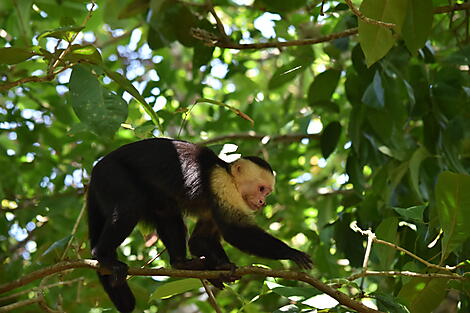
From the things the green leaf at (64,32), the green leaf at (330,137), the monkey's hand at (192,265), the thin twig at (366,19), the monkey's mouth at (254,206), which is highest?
the green leaf at (64,32)

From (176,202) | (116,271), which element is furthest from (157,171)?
(116,271)

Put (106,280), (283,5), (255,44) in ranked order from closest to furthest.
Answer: (106,280) < (255,44) < (283,5)

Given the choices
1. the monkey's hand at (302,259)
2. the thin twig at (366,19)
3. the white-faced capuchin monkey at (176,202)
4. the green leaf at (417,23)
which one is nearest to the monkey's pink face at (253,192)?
the white-faced capuchin monkey at (176,202)

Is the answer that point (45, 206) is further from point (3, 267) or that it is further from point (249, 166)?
point (249, 166)

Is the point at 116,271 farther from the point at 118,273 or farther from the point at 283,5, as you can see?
the point at 283,5

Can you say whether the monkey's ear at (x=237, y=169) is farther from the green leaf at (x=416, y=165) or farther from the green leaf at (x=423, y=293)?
the green leaf at (x=423, y=293)

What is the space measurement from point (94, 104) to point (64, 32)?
0.32 metres

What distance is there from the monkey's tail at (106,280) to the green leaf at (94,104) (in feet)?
2.13

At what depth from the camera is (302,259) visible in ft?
9.44

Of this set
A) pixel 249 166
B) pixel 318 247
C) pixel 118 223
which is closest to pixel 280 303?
pixel 318 247

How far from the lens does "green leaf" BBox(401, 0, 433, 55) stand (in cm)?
312

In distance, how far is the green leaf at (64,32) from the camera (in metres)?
2.47

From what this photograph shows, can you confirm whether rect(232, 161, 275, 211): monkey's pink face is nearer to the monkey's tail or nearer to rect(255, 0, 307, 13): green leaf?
the monkey's tail

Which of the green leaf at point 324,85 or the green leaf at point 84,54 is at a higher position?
the green leaf at point 84,54
